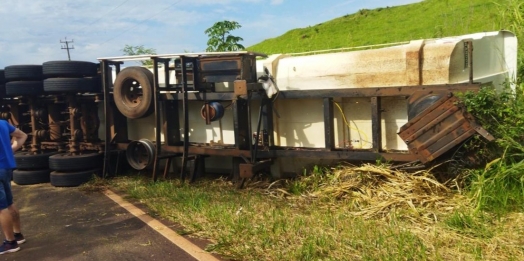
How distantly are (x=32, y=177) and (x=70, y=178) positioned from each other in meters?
1.14

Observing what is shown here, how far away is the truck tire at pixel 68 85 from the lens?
28.0 ft

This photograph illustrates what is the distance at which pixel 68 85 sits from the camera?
8523 mm

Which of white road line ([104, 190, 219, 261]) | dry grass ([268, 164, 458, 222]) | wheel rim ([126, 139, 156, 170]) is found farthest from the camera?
wheel rim ([126, 139, 156, 170])

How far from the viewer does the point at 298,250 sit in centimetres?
424

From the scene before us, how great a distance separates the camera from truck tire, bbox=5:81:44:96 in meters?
9.00

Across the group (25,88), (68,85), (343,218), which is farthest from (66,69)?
(343,218)

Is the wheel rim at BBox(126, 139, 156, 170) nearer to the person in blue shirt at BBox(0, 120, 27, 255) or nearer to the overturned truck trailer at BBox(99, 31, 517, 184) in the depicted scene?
the overturned truck trailer at BBox(99, 31, 517, 184)

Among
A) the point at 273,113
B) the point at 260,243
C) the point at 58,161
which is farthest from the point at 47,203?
the point at 260,243

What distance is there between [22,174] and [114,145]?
1.84 metres

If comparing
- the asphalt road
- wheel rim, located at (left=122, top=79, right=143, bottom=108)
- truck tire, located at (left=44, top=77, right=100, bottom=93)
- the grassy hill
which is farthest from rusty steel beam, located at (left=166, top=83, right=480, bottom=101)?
the grassy hill

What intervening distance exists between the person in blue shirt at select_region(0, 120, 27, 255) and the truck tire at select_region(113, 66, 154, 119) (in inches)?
100

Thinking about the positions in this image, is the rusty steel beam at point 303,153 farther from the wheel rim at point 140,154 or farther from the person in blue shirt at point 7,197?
the person in blue shirt at point 7,197

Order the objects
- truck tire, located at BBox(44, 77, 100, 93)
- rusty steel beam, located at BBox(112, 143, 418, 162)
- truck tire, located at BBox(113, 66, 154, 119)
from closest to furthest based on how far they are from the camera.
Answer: rusty steel beam, located at BBox(112, 143, 418, 162), truck tire, located at BBox(113, 66, 154, 119), truck tire, located at BBox(44, 77, 100, 93)

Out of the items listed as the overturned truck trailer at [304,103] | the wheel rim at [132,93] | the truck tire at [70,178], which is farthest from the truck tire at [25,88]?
the wheel rim at [132,93]
